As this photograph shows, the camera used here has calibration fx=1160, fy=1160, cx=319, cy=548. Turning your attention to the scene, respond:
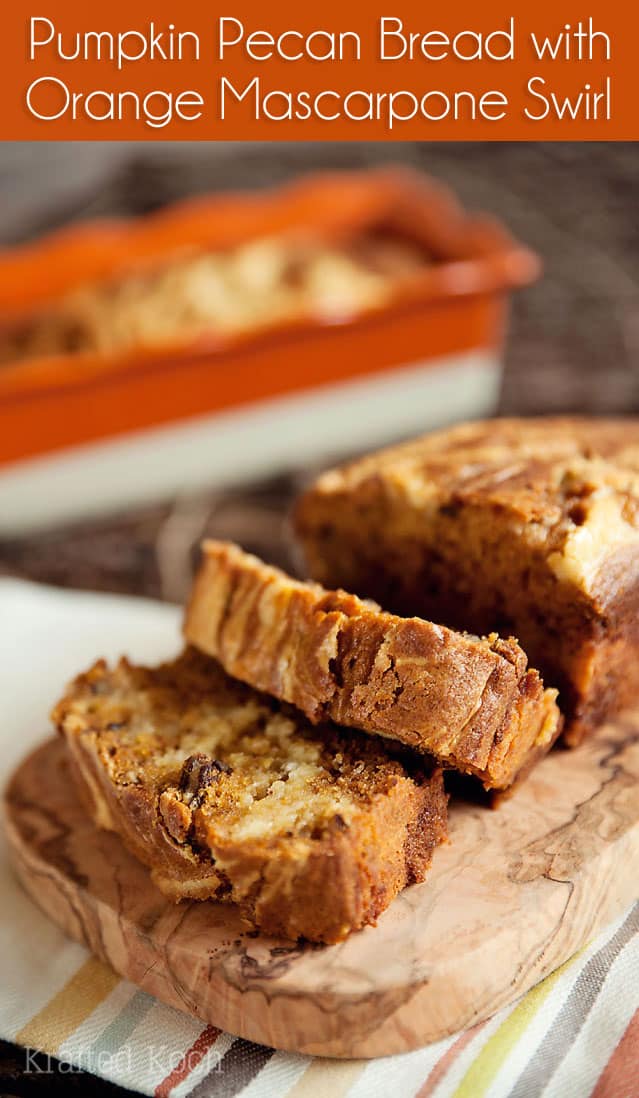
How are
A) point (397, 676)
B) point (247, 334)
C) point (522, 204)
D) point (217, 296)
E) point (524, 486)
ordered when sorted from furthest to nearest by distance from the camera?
point (522, 204) → point (217, 296) → point (247, 334) → point (524, 486) → point (397, 676)

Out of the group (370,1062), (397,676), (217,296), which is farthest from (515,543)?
(217,296)

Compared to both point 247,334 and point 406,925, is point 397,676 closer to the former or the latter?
point 406,925

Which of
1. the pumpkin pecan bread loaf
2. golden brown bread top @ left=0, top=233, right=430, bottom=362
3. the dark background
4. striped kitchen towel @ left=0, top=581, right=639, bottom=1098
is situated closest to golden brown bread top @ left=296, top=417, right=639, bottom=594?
the pumpkin pecan bread loaf

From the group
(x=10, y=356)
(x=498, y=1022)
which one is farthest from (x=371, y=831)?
(x=10, y=356)

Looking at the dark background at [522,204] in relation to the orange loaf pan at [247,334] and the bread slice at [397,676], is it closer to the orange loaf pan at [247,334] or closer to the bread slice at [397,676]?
the orange loaf pan at [247,334]

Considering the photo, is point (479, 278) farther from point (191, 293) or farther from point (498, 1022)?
point (498, 1022)

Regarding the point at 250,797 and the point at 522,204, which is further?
the point at 522,204
